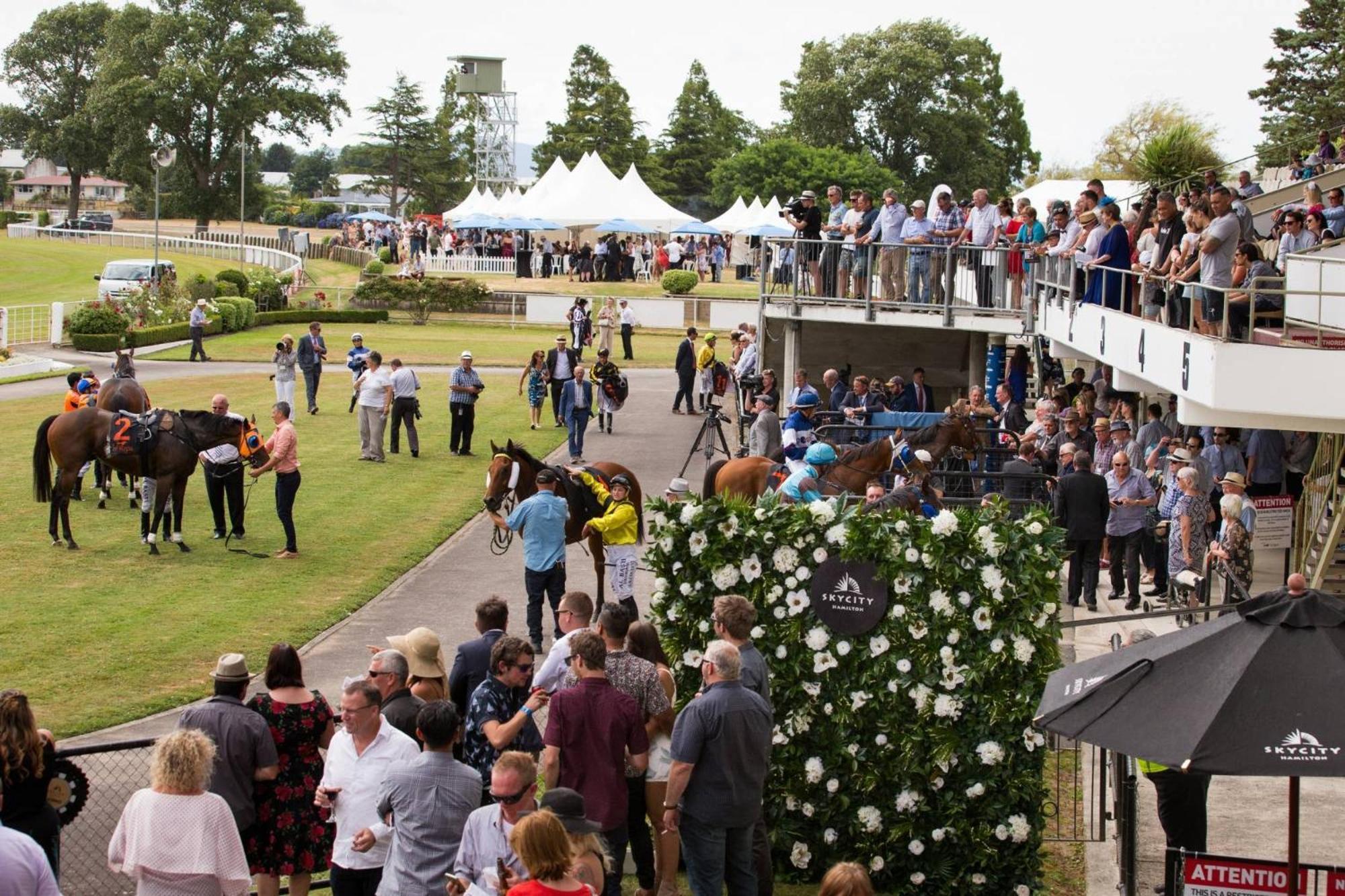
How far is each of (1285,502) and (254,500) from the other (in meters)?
13.2

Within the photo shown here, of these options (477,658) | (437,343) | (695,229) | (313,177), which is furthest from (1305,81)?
(313,177)

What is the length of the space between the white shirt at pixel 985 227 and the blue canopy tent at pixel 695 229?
31.7m

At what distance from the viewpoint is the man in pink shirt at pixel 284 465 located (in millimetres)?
16922

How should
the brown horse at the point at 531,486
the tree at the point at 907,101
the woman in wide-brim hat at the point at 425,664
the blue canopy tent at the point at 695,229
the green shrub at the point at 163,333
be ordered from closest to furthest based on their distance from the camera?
the woman in wide-brim hat at the point at 425,664 → the brown horse at the point at 531,486 → the green shrub at the point at 163,333 → the blue canopy tent at the point at 695,229 → the tree at the point at 907,101

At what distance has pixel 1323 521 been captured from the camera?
15.6m

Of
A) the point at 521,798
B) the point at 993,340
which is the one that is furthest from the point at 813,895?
the point at 993,340

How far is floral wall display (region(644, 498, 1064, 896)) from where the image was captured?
8.78 metres

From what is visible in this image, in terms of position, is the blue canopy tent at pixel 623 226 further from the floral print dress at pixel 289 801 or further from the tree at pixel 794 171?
the floral print dress at pixel 289 801

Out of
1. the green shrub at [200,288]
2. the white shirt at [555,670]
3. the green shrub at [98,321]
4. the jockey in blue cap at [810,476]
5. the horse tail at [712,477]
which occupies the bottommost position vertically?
the white shirt at [555,670]

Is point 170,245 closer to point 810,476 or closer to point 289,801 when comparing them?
point 810,476

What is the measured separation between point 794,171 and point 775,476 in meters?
69.6

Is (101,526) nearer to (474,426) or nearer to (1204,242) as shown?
(474,426)

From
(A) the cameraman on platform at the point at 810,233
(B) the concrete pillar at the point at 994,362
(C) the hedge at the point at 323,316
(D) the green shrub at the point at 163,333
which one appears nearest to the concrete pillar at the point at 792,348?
(A) the cameraman on platform at the point at 810,233

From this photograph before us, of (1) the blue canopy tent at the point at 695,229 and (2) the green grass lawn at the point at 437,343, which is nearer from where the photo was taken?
(2) the green grass lawn at the point at 437,343
